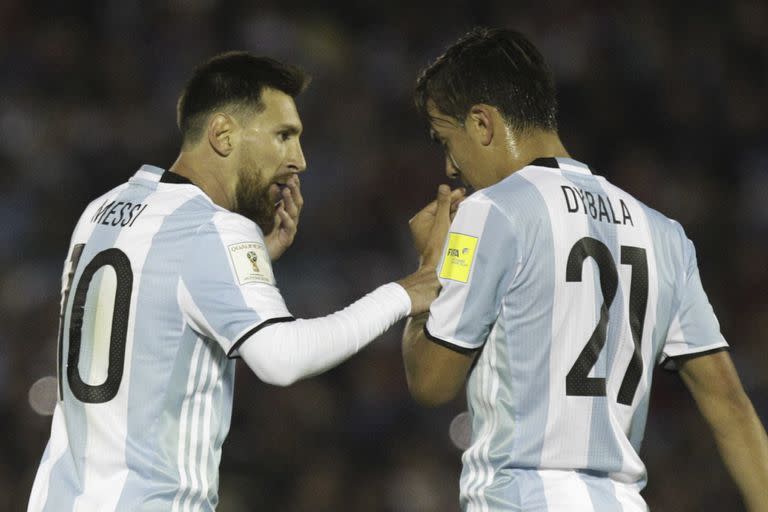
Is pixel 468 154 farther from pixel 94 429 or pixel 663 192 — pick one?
pixel 663 192

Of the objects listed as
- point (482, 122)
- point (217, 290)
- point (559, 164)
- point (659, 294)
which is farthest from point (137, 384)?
point (659, 294)

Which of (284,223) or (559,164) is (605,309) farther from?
(284,223)

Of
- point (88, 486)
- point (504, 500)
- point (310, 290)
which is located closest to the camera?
point (504, 500)

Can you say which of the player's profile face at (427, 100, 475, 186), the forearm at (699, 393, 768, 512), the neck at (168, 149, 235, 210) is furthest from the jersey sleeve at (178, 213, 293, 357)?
the forearm at (699, 393, 768, 512)

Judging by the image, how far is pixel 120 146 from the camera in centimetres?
799

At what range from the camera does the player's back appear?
9.78 feet

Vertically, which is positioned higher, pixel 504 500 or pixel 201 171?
pixel 201 171

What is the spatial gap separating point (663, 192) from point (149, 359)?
5.71 metres

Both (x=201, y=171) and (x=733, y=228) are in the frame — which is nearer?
(x=201, y=171)

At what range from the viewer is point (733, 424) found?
3072 mm

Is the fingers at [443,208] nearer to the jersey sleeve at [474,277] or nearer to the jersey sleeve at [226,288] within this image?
the jersey sleeve at [474,277]

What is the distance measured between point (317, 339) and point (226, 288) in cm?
28

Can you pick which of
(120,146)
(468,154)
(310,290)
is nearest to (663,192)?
(310,290)

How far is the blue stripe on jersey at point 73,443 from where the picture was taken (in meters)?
3.02
